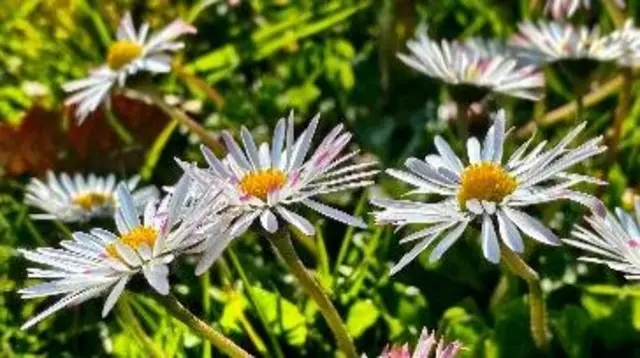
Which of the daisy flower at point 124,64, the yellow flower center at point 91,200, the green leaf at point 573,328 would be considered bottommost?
Result: the green leaf at point 573,328

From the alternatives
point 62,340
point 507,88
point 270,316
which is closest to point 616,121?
point 507,88

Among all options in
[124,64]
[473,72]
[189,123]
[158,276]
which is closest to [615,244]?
[158,276]

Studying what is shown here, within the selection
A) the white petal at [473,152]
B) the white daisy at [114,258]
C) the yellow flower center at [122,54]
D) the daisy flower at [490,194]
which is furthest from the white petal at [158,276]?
the yellow flower center at [122,54]

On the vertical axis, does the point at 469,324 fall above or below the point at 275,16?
below

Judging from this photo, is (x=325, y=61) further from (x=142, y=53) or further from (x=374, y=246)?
(x=374, y=246)

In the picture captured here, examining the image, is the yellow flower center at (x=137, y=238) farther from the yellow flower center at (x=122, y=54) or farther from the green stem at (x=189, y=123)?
the yellow flower center at (x=122, y=54)

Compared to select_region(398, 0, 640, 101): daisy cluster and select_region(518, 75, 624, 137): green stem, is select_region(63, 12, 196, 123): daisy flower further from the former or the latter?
select_region(518, 75, 624, 137): green stem
